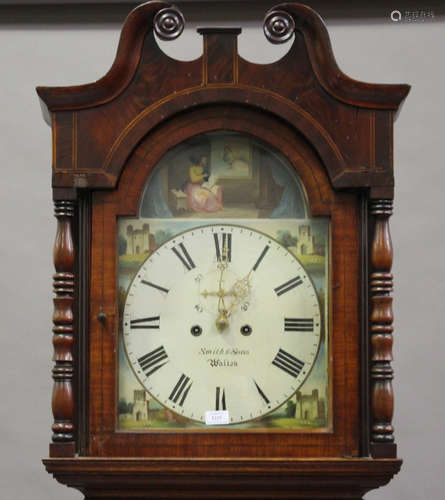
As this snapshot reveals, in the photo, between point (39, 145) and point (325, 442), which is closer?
point (325, 442)

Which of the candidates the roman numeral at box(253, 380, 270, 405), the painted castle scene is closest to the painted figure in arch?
the painted castle scene

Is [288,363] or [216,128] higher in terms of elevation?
[216,128]

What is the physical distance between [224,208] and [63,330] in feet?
1.27

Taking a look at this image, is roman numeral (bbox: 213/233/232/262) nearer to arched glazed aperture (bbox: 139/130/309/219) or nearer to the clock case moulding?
arched glazed aperture (bbox: 139/130/309/219)

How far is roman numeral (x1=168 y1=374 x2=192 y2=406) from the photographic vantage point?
220 centimetres

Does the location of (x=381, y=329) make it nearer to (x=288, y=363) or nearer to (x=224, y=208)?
(x=288, y=363)

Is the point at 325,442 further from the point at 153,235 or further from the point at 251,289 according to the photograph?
the point at 153,235

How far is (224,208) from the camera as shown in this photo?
225 centimetres

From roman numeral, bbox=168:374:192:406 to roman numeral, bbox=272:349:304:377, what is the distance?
17 cm

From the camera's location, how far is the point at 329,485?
85.7 inches

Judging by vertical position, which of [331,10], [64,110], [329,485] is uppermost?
[331,10]

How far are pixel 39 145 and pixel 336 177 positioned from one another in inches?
43.1

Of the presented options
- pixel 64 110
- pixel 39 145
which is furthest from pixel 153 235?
pixel 39 145

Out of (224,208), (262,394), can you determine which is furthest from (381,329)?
(224,208)
